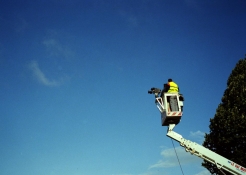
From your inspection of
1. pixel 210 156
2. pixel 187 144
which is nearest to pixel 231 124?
pixel 210 156

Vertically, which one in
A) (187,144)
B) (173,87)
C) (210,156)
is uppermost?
(173,87)

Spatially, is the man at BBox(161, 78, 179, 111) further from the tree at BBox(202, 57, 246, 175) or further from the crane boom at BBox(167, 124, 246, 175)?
the tree at BBox(202, 57, 246, 175)

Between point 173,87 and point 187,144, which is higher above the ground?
point 173,87

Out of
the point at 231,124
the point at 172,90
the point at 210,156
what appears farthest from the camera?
the point at 231,124

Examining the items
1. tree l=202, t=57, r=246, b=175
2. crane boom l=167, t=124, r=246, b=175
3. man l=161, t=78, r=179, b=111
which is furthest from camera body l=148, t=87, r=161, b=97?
tree l=202, t=57, r=246, b=175

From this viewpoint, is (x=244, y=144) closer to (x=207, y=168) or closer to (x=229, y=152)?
(x=229, y=152)

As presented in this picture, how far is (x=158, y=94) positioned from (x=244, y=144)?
9472 mm

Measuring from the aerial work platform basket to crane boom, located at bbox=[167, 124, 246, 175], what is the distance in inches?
24.5

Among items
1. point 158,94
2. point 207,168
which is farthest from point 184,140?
point 207,168

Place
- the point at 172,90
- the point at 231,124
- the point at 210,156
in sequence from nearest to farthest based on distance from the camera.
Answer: the point at 210,156 → the point at 172,90 → the point at 231,124

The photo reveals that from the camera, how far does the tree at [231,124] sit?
15.1 meters

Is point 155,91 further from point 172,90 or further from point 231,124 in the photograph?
point 231,124

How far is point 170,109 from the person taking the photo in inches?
352

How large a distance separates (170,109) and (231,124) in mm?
9118
